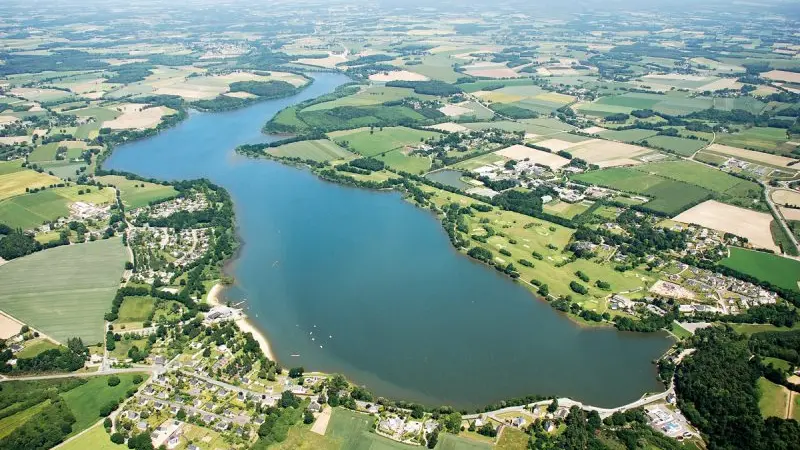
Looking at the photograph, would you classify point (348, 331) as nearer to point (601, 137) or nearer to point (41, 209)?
point (41, 209)

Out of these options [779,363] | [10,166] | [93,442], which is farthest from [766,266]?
[10,166]

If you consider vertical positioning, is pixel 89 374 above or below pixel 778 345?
below

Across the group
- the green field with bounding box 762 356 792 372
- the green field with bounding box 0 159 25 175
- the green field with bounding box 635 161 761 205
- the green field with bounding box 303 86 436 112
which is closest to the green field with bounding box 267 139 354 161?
the green field with bounding box 303 86 436 112

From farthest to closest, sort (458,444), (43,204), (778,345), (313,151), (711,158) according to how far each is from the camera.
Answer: (313,151) < (711,158) < (43,204) < (778,345) < (458,444)

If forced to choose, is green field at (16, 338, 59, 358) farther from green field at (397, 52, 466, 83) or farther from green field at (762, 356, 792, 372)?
green field at (397, 52, 466, 83)

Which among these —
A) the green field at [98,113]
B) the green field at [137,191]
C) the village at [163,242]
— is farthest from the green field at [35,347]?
the green field at [98,113]

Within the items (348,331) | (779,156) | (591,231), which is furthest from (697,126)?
(348,331)

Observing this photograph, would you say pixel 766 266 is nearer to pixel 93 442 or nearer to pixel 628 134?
pixel 628 134
